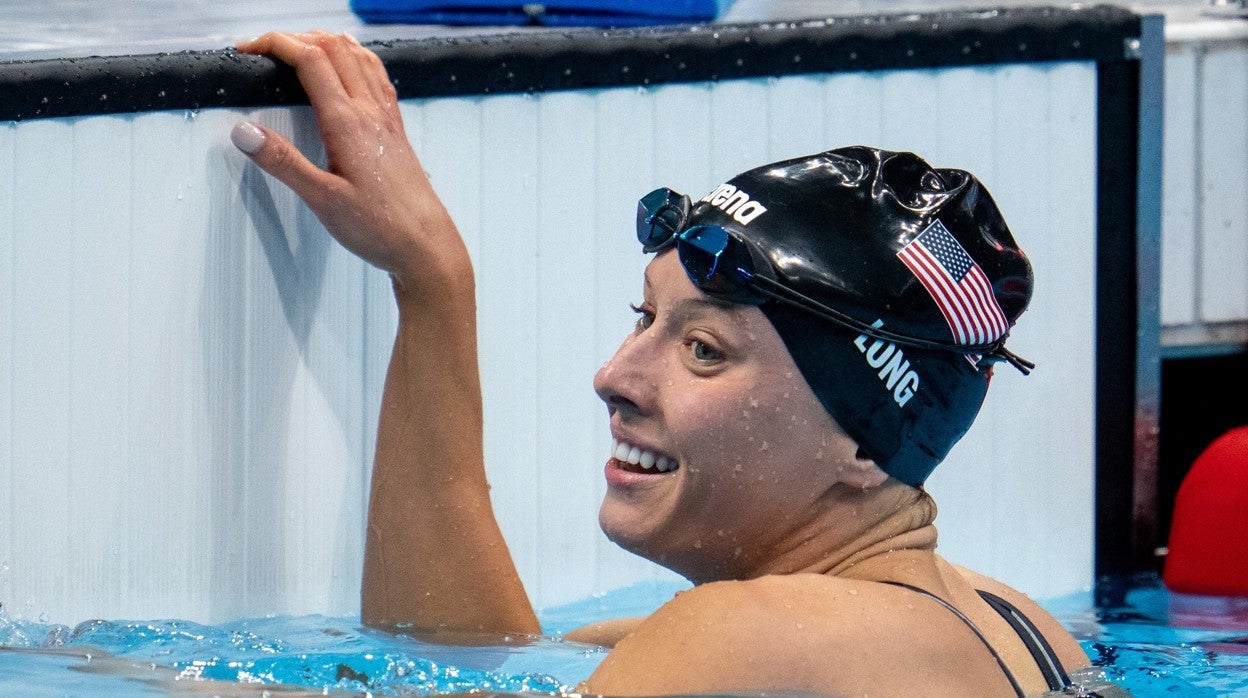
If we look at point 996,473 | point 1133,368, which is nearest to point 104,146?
point 996,473

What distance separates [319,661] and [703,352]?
789mm

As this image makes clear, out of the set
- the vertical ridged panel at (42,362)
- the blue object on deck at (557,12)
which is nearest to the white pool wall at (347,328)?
the vertical ridged panel at (42,362)

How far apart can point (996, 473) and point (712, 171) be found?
91cm

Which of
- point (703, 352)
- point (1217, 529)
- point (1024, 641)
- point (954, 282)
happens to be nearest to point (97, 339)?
point (703, 352)

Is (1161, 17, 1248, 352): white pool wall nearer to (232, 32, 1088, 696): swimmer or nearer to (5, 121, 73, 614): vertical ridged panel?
(232, 32, 1088, 696): swimmer

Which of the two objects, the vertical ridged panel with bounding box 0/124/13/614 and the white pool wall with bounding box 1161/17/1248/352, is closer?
the vertical ridged panel with bounding box 0/124/13/614

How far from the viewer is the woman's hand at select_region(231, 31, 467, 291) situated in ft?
8.30

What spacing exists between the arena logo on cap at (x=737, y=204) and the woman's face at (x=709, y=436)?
3.8 inches

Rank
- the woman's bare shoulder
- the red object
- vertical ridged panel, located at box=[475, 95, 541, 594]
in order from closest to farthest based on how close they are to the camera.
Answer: the woman's bare shoulder → vertical ridged panel, located at box=[475, 95, 541, 594] → the red object

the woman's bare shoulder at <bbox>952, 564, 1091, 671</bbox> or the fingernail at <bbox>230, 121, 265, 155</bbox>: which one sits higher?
the fingernail at <bbox>230, 121, 265, 155</bbox>

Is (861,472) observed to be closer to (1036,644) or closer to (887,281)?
(887,281)

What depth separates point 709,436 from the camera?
82.0 inches

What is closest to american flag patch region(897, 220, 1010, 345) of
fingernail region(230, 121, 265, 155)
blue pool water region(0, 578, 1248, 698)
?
blue pool water region(0, 578, 1248, 698)

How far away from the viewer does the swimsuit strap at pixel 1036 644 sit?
220cm
